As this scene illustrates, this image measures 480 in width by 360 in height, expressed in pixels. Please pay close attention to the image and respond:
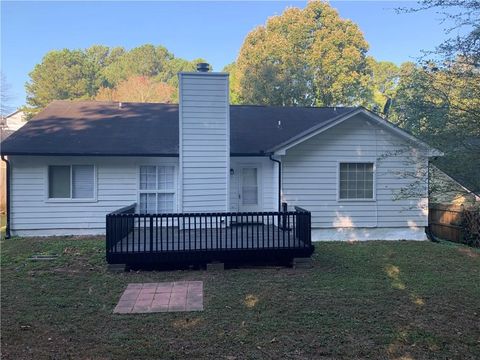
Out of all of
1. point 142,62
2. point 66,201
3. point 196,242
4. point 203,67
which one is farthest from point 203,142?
point 142,62

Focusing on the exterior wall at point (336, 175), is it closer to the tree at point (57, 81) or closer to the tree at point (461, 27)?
the tree at point (461, 27)

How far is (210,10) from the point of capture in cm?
1869

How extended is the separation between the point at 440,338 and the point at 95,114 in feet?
43.6

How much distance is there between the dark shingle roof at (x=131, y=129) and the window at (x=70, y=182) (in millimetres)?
657

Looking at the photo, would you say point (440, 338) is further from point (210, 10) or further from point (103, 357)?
point (210, 10)

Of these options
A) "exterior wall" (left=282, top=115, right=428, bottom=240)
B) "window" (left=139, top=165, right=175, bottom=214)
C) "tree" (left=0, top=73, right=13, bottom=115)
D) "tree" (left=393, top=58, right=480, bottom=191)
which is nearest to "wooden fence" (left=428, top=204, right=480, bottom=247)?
"exterior wall" (left=282, top=115, right=428, bottom=240)

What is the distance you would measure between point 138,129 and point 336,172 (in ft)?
22.0

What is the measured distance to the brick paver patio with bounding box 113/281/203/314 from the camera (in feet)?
19.0

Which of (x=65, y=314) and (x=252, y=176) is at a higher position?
(x=252, y=176)

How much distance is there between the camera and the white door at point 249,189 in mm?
12625

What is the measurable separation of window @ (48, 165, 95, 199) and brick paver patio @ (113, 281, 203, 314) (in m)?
5.82

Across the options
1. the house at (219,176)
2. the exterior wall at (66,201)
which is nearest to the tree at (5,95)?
the house at (219,176)

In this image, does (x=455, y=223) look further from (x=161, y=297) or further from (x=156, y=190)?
(x=161, y=297)

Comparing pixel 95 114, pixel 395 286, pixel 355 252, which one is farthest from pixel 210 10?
pixel 395 286
